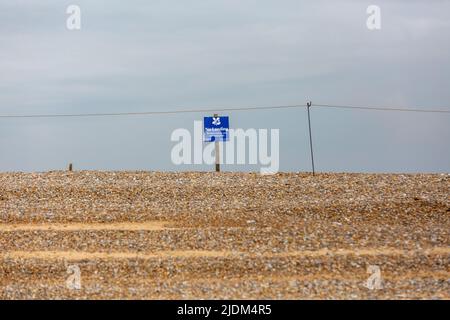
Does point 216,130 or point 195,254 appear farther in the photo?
point 216,130

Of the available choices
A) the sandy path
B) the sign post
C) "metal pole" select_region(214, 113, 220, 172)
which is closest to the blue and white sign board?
the sign post

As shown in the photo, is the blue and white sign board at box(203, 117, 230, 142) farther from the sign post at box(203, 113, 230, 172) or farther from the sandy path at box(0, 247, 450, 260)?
the sandy path at box(0, 247, 450, 260)

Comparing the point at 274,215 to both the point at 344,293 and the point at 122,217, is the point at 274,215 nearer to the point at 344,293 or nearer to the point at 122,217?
the point at 122,217

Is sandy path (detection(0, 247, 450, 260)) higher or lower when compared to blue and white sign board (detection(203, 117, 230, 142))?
lower

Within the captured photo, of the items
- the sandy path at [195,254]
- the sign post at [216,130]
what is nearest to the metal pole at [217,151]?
the sign post at [216,130]

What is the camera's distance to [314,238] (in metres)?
15.8

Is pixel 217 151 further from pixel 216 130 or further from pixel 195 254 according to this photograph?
pixel 195 254

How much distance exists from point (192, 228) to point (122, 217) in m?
1.81

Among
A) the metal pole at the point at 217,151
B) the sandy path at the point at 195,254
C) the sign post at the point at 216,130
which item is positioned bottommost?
the sandy path at the point at 195,254

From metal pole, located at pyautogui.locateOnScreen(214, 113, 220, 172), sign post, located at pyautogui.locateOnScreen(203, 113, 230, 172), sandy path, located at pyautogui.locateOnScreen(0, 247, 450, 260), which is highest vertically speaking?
sign post, located at pyautogui.locateOnScreen(203, 113, 230, 172)

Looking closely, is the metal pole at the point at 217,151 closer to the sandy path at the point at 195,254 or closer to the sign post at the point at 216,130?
the sign post at the point at 216,130

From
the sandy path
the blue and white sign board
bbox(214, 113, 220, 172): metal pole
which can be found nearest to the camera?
the sandy path

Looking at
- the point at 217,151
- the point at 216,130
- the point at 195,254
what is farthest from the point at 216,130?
the point at 195,254
